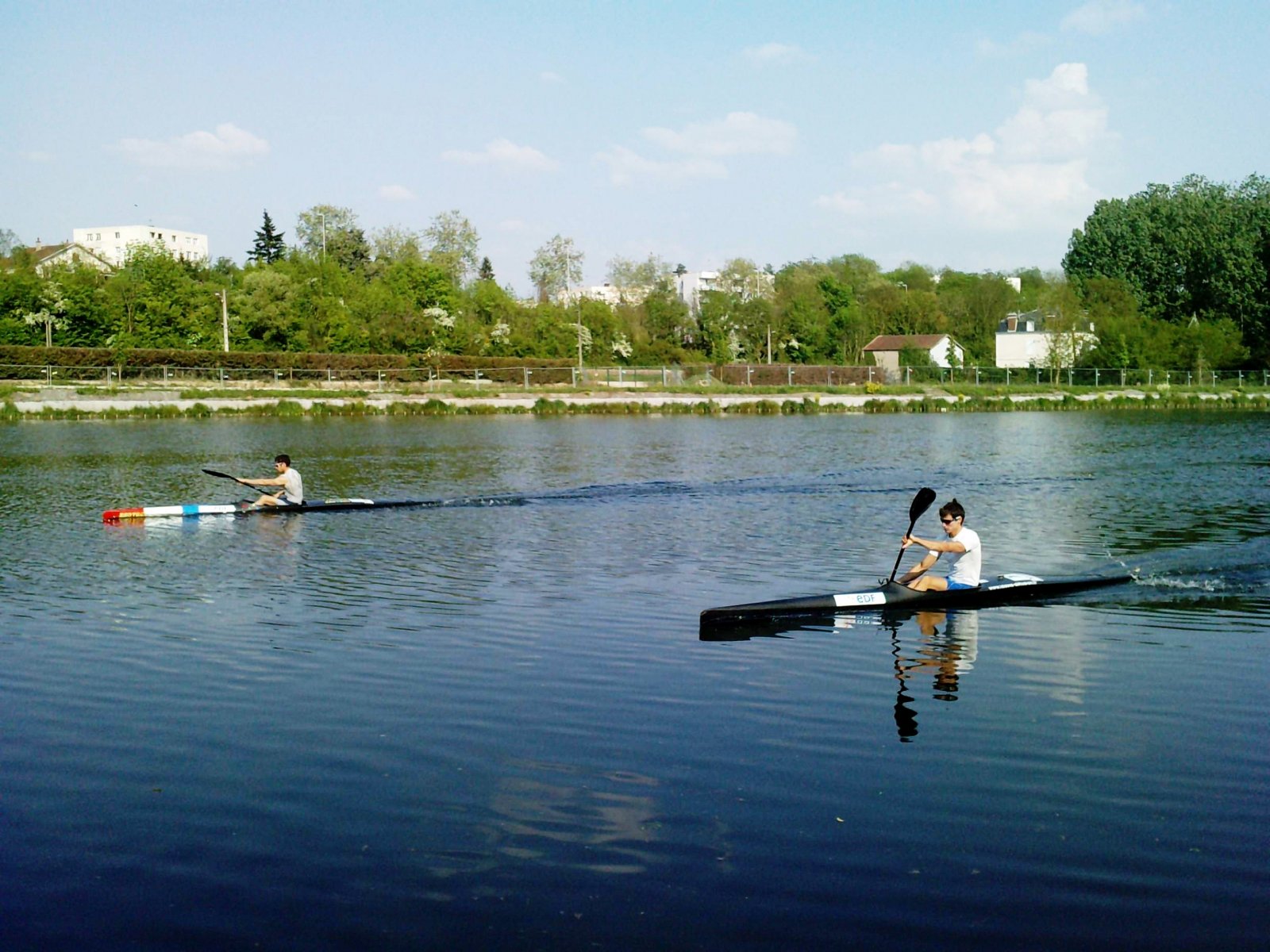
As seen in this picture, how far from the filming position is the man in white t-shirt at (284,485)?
24984 millimetres

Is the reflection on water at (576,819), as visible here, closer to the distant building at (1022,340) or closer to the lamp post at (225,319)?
the lamp post at (225,319)

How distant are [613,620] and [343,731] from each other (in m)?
4.92

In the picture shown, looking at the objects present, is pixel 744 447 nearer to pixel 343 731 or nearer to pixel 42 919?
pixel 343 731

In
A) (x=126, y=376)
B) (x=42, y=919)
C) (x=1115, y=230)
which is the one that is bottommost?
(x=42, y=919)

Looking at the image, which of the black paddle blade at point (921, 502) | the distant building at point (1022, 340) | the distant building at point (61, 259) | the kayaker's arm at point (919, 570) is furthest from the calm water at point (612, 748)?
the distant building at point (1022, 340)

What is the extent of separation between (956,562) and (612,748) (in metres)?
7.22

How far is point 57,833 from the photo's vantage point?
7.97 metres

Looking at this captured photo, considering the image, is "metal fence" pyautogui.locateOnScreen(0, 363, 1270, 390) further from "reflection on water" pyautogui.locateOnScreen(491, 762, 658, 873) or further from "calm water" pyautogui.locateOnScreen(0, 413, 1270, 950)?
"reflection on water" pyautogui.locateOnScreen(491, 762, 658, 873)

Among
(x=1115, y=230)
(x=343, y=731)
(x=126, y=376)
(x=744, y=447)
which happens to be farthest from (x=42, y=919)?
(x=1115, y=230)

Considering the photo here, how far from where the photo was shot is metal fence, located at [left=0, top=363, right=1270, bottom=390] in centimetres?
7419

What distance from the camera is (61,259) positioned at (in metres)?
112

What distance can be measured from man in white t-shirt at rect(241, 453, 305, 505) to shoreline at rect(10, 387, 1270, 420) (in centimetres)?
4380

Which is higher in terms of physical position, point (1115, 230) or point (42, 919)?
point (1115, 230)

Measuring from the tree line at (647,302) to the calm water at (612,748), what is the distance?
67.5m
